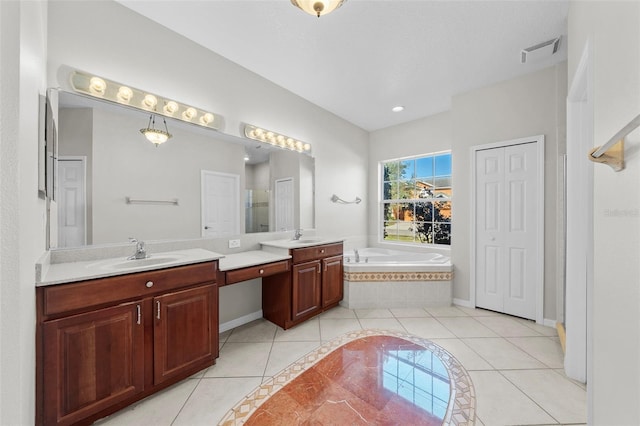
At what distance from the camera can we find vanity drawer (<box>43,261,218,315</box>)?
1.24m

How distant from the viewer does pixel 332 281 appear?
9.71 ft

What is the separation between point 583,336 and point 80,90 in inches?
155

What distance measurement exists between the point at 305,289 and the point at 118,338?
62.1 inches

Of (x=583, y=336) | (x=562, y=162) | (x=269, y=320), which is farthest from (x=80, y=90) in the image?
(x=562, y=162)

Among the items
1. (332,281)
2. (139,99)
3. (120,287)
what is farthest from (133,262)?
(332,281)

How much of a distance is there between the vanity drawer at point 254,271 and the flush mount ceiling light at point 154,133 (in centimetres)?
125

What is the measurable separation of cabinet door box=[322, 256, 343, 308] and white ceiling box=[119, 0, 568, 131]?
2.16 metres

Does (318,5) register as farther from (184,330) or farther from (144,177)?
(184,330)

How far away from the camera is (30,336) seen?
42.4 inches

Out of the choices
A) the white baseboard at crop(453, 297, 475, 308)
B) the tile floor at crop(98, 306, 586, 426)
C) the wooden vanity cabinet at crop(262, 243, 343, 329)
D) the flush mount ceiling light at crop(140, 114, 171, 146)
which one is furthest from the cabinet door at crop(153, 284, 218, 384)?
the white baseboard at crop(453, 297, 475, 308)

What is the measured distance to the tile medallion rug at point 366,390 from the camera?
4.73 feet

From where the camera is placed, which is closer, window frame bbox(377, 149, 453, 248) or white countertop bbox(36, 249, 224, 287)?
white countertop bbox(36, 249, 224, 287)

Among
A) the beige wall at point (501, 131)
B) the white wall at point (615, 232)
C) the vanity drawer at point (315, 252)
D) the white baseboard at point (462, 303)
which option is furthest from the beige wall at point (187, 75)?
the white wall at point (615, 232)

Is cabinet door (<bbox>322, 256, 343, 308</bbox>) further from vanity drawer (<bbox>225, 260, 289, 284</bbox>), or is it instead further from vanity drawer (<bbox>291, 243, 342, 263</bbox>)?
vanity drawer (<bbox>225, 260, 289, 284</bbox>)
